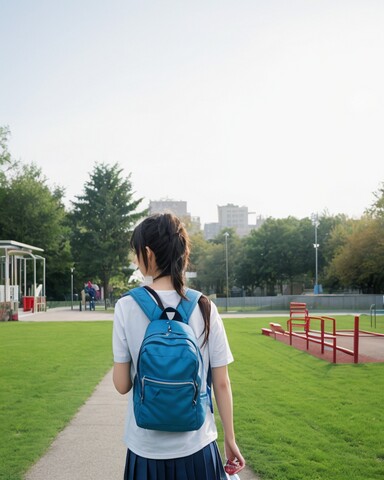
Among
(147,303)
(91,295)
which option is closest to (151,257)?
(147,303)

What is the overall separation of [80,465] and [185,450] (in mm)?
3301

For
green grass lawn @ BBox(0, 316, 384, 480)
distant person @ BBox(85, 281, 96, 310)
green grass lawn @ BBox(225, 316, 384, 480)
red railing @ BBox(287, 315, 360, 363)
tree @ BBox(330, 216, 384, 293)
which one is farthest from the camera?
tree @ BBox(330, 216, 384, 293)

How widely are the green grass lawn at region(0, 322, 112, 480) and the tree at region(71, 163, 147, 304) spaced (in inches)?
1669

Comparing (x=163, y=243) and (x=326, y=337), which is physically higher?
(x=163, y=243)

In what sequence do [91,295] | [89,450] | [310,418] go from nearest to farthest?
[89,450] < [310,418] < [91,295]

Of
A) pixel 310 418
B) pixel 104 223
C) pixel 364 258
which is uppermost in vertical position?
pixel 104 223

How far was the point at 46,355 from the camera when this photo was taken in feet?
48.4

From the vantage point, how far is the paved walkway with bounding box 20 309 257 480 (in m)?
5.10

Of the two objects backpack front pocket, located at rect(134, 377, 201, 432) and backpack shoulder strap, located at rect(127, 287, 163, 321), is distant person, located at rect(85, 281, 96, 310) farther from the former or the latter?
backpack front pocket, located at rect(134, 377, 201, 432)

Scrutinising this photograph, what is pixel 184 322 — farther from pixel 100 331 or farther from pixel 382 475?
pixel 100 331

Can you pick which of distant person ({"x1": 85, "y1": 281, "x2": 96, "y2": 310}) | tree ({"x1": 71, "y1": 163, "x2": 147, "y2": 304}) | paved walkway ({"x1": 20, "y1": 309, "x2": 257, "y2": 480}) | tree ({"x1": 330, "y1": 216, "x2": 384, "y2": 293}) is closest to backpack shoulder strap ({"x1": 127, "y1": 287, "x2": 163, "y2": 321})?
paved walkway ({"x1": 20, "y1": 309, "x2": 257, "y2": 480})

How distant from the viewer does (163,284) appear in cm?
257

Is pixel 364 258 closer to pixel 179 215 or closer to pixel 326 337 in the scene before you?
pixel 326 337

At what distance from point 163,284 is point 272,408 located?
5931 millimetres
